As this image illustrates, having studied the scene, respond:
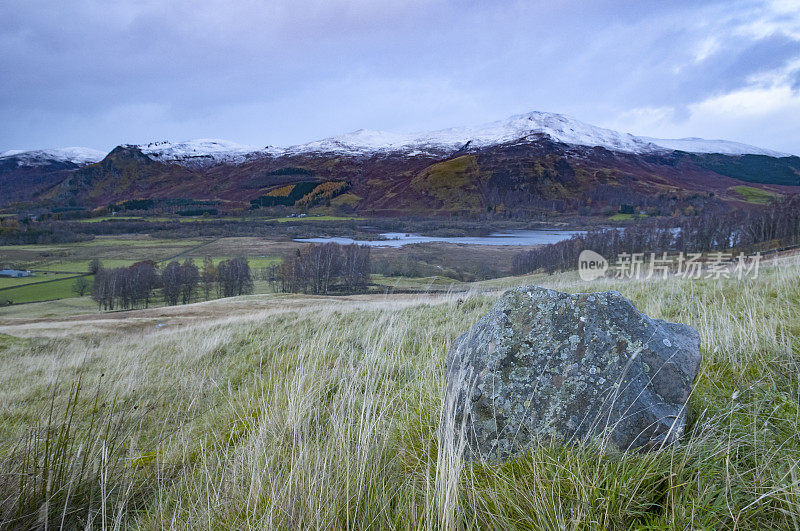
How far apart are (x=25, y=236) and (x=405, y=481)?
216683 mm

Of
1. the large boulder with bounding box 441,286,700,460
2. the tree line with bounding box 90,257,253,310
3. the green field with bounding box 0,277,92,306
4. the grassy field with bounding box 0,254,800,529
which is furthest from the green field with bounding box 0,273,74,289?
the large boulder with bounding box 441,286,700,460

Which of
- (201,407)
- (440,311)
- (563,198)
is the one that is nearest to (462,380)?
(201,407)

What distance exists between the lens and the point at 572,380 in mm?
2547

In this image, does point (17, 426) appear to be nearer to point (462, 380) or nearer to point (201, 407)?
point (201, 407)

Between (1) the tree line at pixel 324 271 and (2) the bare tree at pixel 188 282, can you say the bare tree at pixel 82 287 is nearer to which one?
(2) the bare tree at pixel 188 282

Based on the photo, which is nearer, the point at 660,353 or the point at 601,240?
the point at 660,353

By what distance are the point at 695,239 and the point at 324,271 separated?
6559 centimetres

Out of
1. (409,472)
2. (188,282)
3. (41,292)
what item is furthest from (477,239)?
(409,472)

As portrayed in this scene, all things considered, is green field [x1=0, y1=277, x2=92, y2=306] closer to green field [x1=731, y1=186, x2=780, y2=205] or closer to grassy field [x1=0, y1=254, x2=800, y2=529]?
grassy field [x1=0, y1=254, x2=800, y2=529]

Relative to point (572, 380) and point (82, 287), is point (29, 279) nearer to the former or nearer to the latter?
point (82, 287)

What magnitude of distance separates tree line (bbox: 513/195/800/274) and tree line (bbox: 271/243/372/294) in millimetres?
29159

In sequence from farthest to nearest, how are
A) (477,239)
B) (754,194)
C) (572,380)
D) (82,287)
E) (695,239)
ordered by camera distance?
(754,194)
(477,239)
(82,287)
(695,239)
(572,380)

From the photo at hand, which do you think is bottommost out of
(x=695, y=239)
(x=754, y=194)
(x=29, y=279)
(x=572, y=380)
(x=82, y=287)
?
(x=82, y=287)

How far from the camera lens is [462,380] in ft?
9.00
